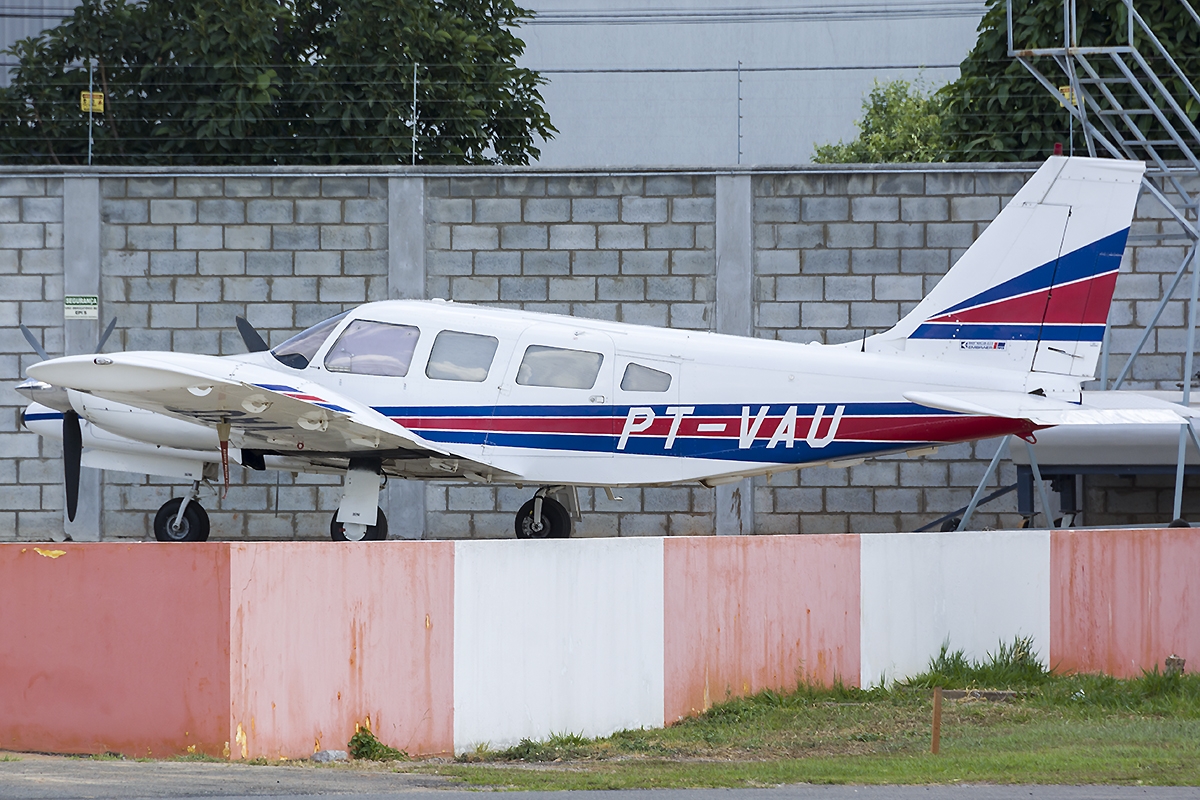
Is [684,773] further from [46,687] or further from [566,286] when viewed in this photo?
[566,286]

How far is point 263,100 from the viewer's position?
19.0m

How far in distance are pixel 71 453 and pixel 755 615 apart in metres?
7.45

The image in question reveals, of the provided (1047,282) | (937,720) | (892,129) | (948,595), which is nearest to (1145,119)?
(1047,282)

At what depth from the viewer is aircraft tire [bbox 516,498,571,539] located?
1377 cm

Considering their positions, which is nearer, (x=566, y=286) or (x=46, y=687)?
(x=46, y=687)

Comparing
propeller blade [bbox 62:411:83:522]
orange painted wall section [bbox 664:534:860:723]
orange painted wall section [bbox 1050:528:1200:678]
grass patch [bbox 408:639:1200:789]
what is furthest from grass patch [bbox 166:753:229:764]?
orange painted wall section [bbox 1050:528:1200:678]

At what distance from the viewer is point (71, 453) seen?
13.1m

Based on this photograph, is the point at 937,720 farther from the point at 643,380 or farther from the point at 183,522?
the point at 183,522

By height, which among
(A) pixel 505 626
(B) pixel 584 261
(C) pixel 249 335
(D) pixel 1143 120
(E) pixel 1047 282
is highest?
(D) pixel 1143 120

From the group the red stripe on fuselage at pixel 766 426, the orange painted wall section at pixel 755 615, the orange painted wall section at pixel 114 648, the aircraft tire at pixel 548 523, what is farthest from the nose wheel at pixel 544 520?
the orange painted wall section at pixel 114 648

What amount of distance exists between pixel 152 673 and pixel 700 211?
34.4 feet

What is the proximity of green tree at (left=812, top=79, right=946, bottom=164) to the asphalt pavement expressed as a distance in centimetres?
3009

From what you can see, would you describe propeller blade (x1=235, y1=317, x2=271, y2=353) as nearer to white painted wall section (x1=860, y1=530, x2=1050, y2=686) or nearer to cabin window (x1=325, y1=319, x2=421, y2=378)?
cabin window (x1=325, y1=319, x2=421, y2=378)

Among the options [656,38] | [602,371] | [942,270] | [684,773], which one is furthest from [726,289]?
[656,38]
